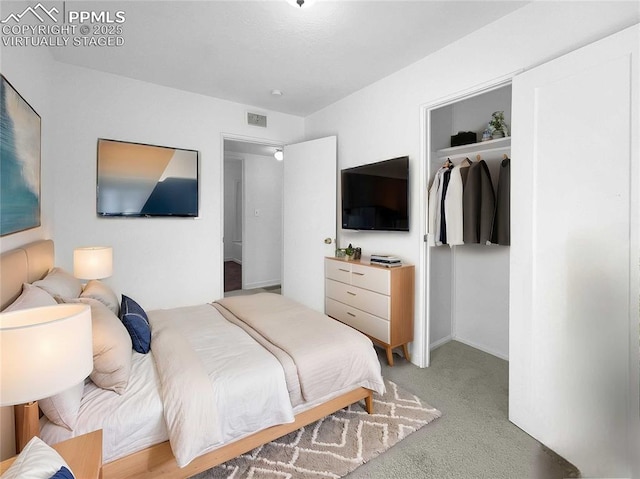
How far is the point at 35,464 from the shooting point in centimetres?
76

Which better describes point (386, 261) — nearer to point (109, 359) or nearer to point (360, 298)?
point (360, 298)

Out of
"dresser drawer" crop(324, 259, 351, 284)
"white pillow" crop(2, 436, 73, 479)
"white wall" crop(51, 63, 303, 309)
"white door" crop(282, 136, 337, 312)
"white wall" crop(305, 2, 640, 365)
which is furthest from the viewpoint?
"white door" crop(282, 136, 337, 312)

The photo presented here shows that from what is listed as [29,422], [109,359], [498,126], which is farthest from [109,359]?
[498,126]

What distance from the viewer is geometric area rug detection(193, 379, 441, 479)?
1567 millimetres

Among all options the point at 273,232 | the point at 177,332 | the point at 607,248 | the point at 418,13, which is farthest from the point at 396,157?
the point at 273,232

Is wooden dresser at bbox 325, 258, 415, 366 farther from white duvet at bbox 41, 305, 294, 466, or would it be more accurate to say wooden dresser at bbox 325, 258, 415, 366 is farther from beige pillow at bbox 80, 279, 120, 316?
beige pillow at bbox 80, 279, 120, 316

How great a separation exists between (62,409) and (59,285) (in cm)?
84

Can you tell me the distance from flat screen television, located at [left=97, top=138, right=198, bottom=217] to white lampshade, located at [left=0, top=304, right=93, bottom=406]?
2297mm

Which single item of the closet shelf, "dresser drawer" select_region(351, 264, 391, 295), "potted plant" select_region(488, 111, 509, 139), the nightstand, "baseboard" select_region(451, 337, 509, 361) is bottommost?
"baseboard" select_region(451, 337, 509, 361)

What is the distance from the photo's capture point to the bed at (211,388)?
1.29m

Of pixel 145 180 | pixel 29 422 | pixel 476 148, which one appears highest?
pixel 476 148

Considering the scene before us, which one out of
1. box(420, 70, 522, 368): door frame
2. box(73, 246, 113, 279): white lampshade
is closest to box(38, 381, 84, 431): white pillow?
box(73, 246, 113, 279): white lampshade

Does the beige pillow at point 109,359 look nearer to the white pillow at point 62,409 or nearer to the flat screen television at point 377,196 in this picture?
the white pillow at point 62,409

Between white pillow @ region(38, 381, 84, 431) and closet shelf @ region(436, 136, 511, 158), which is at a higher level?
closet shelf @ region(436, 136, 511, 158)
